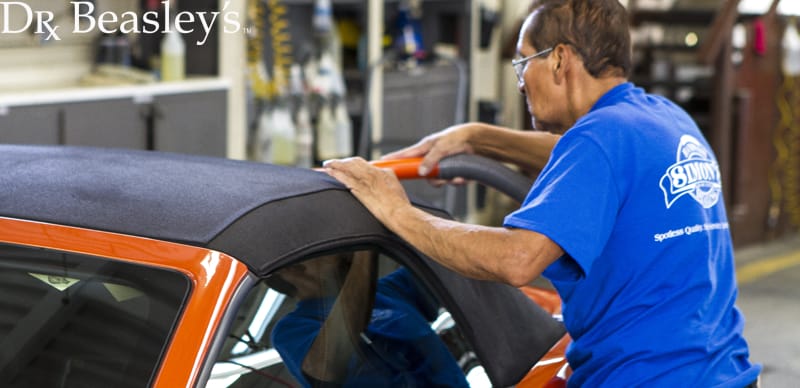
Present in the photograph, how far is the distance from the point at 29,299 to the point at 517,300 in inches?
39.4

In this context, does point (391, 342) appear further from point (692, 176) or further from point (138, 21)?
point (138, 21)

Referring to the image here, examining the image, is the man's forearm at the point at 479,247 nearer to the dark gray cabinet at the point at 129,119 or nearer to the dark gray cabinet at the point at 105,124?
the dark gray cabinet at the point at 129,119

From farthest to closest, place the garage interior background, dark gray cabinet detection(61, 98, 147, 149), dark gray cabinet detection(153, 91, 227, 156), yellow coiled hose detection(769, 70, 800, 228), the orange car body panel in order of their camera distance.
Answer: yellow coiled hose detection(769, 70, 800, 228) < dark gray cabinet detection(153, 91, 227, 156) < the garage interior background < dark gray cabinet detection(61, 98, 147, 149) < the orange car body panel

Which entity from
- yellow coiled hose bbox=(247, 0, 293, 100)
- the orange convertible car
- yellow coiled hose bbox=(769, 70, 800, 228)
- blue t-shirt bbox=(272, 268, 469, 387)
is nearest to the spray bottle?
yellow coiled hose bbox=(247, 0, 293, 100)

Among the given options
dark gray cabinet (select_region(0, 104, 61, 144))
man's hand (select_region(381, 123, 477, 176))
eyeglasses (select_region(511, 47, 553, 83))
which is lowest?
dark gray cabinet (select_region(0, 104, 61, 144))

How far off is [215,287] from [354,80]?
17.8ft

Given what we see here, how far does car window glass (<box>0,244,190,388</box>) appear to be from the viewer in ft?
5.71

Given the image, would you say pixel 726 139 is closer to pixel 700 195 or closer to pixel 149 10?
pixel 149 10

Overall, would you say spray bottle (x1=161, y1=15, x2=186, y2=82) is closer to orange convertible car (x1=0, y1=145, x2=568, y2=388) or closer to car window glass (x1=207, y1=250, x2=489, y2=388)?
orange convertible car (x1=0, y1=145, x2=568, y2=388)

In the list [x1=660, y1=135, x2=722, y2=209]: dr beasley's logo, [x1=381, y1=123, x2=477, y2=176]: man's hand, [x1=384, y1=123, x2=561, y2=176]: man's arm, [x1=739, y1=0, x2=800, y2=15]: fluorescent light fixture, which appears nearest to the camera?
[x1=660, y1=135, x2=722, y2=209]: dr beasley's logo

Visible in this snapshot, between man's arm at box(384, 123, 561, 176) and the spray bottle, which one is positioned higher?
man's arm at box(384, 123, 561, 176)

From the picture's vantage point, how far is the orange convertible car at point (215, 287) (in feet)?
5.74

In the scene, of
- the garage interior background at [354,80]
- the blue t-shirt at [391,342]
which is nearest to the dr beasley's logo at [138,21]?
the garage interior background at [354,80]

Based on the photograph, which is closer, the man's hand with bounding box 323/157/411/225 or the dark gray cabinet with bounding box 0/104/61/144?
the man's hand with bounding box 323/157/411/225
